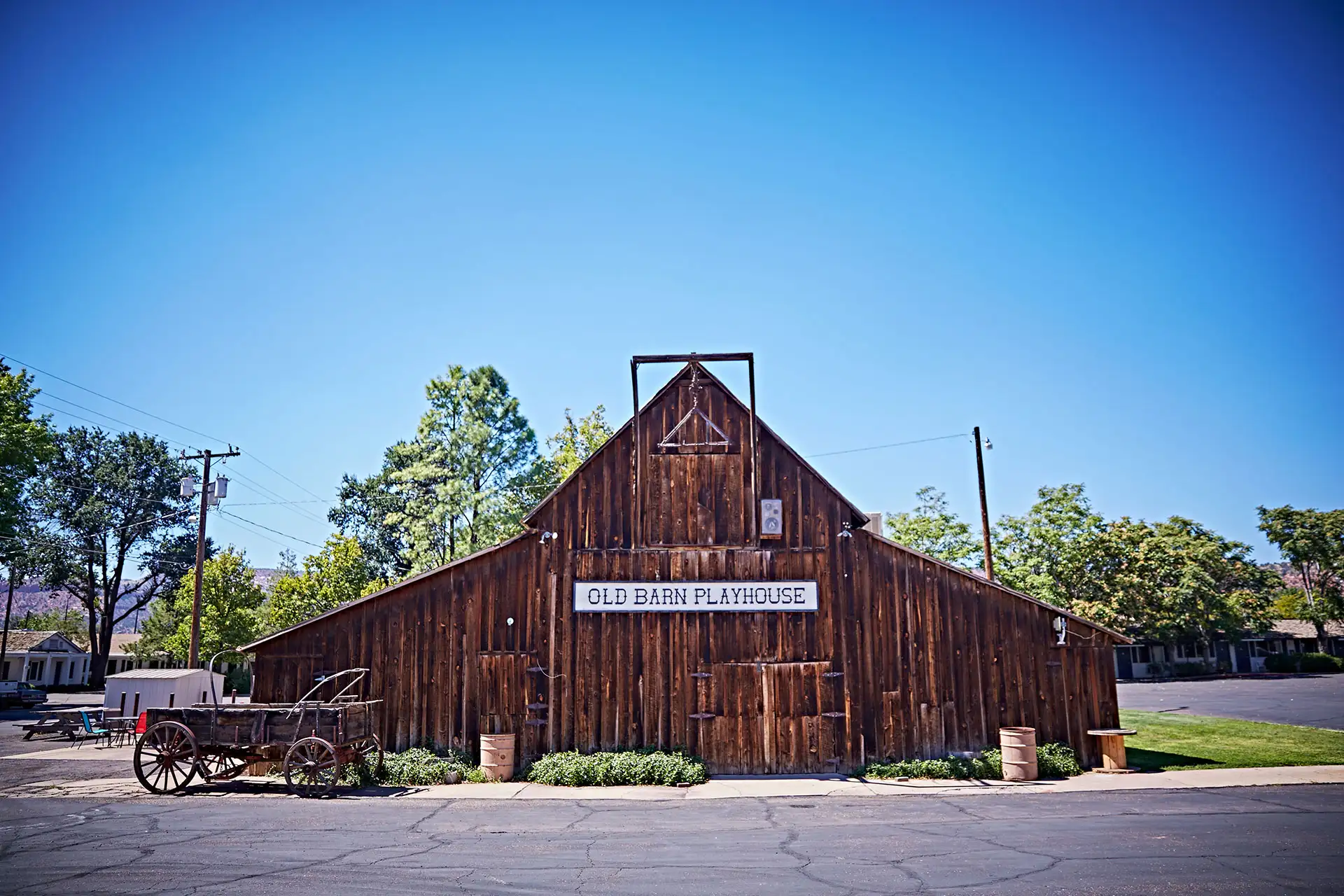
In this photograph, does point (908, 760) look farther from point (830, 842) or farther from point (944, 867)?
point (944, 867)

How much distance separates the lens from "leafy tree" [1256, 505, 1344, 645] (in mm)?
59844

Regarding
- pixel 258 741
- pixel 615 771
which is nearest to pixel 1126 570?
pixel 615 771

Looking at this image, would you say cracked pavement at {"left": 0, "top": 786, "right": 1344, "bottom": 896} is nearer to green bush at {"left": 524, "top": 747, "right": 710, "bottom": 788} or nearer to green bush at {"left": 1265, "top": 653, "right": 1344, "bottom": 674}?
green bush at {"left": 524, "top": 747, "right": 710, "bottom": 788}

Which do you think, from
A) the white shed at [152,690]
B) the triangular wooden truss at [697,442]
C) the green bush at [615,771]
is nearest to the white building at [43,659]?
the white shed at [152,690]

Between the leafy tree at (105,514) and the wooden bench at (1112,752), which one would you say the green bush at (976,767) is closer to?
the wooden bench at (1112,752)

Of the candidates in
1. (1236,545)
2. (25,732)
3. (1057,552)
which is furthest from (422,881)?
(1236,545)

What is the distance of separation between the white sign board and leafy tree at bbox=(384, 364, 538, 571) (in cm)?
1807

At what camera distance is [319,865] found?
9.70m

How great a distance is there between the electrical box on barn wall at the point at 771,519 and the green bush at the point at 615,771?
497cm

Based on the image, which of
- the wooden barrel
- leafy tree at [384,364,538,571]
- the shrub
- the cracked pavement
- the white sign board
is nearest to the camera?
the cracked pavement

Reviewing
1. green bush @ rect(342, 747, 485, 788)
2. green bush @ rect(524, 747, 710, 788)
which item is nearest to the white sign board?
green bush @ rect(524, 747, 710, 788)

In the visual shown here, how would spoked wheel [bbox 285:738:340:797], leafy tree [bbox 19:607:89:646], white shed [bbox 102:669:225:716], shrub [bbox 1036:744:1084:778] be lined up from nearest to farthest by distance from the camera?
spoked wheel [bbox 285:738:340:797] → shrub [bbox 1036:744:1084:778] → white shed [bbox 102:669:225:716] → leafy tree [bbox 19:607:89:646]

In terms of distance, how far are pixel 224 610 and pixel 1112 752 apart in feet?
162

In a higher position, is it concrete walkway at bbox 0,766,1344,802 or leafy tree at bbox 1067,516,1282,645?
leafy tree at bbox 1067,516,1282,645
